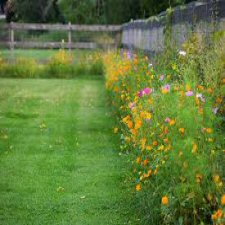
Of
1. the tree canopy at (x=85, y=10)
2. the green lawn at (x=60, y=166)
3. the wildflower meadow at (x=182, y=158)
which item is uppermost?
the tree canopy at (x=85, y=10)

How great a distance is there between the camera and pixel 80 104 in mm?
12516

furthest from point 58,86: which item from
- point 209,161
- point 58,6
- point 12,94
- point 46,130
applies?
point 58,6

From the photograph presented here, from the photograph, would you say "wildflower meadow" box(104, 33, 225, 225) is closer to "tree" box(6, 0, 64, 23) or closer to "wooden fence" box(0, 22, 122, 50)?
"wooden fence" box(0, 22, 122, 50)

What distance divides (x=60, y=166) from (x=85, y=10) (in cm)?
2830

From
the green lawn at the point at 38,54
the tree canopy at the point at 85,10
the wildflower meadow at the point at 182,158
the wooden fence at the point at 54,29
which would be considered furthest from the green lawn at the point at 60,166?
the tree canopy at the point at 85,10

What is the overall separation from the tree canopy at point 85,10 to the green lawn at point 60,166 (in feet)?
42.3

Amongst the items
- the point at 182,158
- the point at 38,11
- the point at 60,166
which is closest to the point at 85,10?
the point at 38,11

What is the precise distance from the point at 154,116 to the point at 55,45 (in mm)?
16375

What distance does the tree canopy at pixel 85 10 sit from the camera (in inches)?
1088

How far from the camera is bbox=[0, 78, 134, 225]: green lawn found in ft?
17.8

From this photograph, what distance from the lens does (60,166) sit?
23.1ft

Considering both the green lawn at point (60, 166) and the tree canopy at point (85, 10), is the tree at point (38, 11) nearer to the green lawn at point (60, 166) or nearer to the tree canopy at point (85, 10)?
the tree canopy at point (85, 10)

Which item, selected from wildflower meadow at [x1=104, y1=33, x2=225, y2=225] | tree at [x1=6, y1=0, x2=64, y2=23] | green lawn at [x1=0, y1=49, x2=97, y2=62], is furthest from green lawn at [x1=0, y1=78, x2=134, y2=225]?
tree at [x1=6, y1=0, x2=64, y2=23]

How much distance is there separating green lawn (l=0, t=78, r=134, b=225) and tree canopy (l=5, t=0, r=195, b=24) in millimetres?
12890
